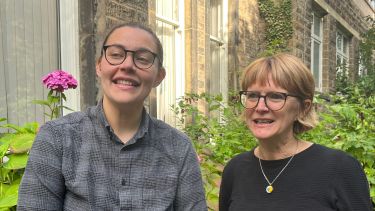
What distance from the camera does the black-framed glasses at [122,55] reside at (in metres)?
1.67

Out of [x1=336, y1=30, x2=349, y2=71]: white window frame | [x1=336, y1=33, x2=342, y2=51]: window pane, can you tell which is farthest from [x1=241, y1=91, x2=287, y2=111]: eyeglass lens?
[x1=336, y1=33, x2=342, y2=51]: window pane

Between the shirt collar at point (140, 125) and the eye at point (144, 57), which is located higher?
the eye at point (144, 57)

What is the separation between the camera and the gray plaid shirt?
1.56 m

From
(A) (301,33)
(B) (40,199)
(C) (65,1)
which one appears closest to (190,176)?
(B) (40,199)

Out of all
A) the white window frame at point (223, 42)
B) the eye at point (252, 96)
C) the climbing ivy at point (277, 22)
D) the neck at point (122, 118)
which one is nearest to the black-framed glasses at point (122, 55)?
the neck at point (122, 118)

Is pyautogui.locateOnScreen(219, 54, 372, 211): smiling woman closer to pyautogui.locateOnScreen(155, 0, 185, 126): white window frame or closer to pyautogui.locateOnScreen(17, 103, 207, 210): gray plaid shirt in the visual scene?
pyautogui.locateOnScreen(17, 103, 207, 210): gray plaid shirt

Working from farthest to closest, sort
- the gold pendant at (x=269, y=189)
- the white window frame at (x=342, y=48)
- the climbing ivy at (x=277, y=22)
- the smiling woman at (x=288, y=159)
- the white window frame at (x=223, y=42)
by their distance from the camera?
1. the white window frame at (x=342, y=48)
2. the climbing ivy at (x=277, y=22)
3. the white window frame at (x=223, y=42)
4. the gold pendant at (x=269, y=189)
5. the smiling woman at (x=288, y=159)

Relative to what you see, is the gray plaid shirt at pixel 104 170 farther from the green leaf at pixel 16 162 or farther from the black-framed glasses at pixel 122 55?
the green leaf at pixel 16 162

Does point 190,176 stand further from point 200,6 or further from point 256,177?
point 200,6

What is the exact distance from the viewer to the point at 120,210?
1603 mm

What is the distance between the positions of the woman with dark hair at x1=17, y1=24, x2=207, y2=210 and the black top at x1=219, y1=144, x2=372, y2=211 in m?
0.36

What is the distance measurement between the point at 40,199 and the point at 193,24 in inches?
207

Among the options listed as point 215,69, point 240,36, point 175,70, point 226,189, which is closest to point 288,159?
point 226,189

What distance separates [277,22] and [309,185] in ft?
23.8
